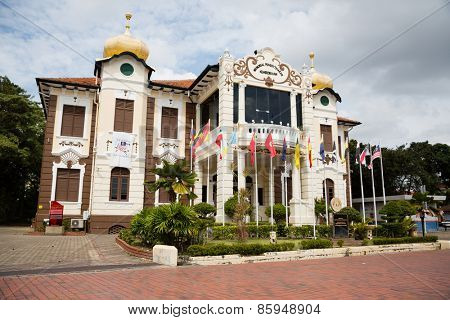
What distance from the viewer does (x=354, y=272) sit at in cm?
994

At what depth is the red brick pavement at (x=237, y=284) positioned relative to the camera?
673cm

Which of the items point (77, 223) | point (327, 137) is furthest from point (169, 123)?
point (327, 137)

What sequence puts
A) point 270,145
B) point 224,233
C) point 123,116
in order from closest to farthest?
point 224,233 → point 270,145 → point 123,116

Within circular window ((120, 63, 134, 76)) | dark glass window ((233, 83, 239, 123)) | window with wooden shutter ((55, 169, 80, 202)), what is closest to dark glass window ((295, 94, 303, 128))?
dark glass window ((233, 83, 239, 123))

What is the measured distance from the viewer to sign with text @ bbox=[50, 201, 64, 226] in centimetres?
2152

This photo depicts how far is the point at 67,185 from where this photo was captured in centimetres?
2389

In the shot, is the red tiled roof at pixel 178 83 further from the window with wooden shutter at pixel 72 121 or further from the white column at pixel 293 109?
the white column at pixel 293 109

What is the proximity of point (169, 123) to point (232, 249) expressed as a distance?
15.7m

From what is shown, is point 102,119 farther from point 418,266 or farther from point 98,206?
point 418,266

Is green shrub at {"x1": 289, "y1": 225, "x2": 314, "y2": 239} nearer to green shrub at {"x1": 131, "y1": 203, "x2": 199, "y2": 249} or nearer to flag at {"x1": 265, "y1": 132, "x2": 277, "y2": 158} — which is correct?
flag at {"x1": 265, "y1": 132, "x2": 277, "y2": 158}

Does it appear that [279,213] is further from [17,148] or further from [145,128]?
[17,148]

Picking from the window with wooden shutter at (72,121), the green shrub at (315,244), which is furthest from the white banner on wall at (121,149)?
the green shrub at (315,244)

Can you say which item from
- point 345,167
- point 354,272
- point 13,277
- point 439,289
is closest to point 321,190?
point 345,167

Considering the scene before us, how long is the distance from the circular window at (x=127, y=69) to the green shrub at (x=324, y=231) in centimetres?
1609
